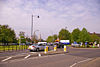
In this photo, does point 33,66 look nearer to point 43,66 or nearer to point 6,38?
point 43,66

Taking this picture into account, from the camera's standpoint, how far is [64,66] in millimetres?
9008

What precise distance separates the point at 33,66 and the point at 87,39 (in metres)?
35.1

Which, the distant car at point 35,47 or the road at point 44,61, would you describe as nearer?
the road at point 44,61

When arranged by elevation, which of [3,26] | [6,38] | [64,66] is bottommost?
[64,66]

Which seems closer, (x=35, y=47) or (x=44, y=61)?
(x=44, y=61)

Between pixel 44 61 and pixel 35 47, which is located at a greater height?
pixel 35 47

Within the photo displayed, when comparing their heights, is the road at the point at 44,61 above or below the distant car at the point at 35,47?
below

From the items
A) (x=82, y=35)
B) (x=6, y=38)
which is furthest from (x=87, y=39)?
(x=6, y=38)

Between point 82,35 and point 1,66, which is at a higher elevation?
point 82,35

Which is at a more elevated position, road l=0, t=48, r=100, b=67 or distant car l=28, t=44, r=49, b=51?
distant car l=28, t=44, r=49, b=51

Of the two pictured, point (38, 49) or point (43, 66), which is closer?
point (43, 66)

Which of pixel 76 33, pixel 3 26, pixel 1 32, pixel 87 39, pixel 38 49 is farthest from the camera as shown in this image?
pixel 76 33

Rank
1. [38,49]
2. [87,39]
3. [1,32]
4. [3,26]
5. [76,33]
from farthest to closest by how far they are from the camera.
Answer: [76,33], [3,26], [1,32], [87,39], [38,49]

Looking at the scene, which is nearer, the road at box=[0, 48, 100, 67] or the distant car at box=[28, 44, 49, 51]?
the road at box=[0, 48, 100, 67]
